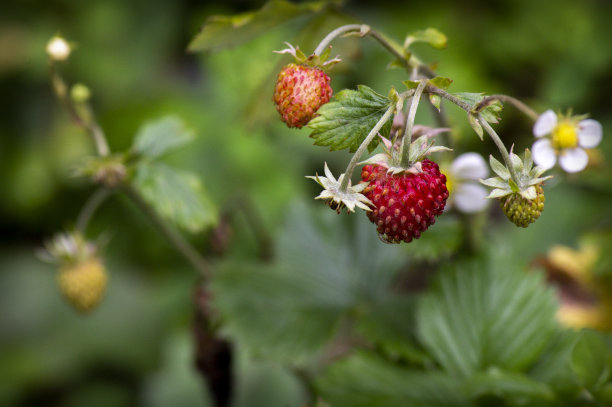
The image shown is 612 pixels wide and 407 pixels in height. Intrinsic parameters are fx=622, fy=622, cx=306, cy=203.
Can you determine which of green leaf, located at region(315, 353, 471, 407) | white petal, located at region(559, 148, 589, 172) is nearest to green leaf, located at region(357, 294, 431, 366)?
green leaf, located at region(315, 353, 471, 407)

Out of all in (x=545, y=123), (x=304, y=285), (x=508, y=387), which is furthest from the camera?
(x=304, y=285)

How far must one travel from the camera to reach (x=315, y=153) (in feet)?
7.45

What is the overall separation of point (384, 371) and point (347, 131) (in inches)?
21.9

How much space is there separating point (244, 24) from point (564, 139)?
0.44 meters

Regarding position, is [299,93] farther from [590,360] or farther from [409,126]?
[590,360]

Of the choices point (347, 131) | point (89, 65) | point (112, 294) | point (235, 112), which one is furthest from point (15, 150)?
point (347, 131)

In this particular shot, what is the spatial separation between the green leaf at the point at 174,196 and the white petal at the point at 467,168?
390 millimetres

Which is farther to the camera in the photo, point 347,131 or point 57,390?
point 57,390

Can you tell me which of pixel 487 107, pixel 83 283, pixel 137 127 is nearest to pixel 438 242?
pixel 487 107

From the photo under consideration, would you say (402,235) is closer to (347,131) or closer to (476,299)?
(347,131)

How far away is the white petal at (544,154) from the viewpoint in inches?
28.7

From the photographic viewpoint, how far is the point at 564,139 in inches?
31.0

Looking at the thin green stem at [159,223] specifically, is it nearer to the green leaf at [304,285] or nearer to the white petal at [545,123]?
the green leaf at [304,285]

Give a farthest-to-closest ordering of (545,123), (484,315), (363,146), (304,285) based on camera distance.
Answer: (304,285)
(484,315)
(545,123)
(363,146)
